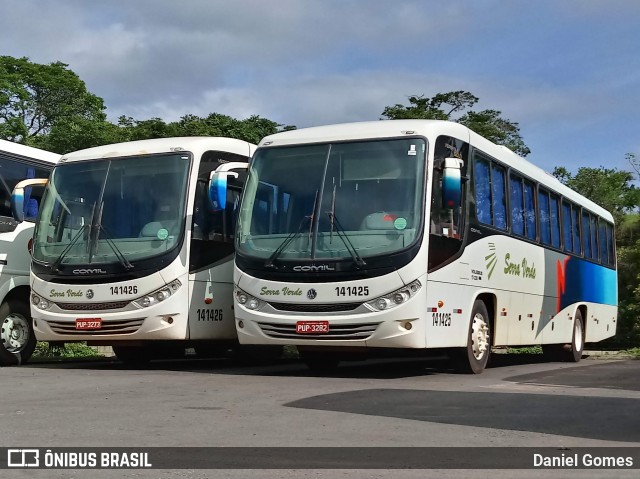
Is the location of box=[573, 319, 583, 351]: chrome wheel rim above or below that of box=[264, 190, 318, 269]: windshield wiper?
below

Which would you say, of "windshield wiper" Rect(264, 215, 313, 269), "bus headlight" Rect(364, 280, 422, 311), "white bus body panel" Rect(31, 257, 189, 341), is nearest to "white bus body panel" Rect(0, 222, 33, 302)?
"white bus body panel" Rect(31, 257, 189, 341)

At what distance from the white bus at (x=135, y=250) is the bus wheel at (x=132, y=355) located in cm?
226

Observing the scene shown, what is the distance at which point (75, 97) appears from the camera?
58.3 m

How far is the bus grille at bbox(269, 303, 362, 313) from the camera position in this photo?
495 inches

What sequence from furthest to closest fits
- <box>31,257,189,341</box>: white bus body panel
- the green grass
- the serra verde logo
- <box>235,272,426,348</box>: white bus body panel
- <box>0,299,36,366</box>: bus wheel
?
1. the green grass
2. <box>0,299,36,366</box>: bus wheel
3. the serra verde logo
4. <box>31,257,189,341</box>: white bus body panel
5. <box>235,272,426,348</box>: white bus body panel

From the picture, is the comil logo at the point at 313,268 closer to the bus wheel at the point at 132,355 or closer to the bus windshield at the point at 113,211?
the bus windshield at the point at 113,211

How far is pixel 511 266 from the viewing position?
1570 centimetres

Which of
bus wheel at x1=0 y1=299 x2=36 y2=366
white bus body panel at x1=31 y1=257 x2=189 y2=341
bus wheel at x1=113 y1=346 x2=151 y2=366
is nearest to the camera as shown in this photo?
white bus body panel at x1=31 y1=257 x2=189 y2=341

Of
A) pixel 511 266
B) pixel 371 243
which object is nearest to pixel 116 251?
pixel 371 243

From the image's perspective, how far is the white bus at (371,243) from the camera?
12.4 metres

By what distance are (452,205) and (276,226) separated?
2.30 metres

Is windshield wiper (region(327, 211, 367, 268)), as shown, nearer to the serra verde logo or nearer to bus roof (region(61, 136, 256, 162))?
the serra verde logo

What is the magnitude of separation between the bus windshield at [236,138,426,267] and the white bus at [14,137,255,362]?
70 centimetres

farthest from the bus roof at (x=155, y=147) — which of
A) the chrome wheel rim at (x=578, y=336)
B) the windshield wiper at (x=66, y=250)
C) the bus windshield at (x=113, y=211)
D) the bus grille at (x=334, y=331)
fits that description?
the chrome wheel rim at (x=578, y=336)
